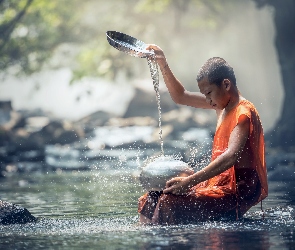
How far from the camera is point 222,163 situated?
6.16m

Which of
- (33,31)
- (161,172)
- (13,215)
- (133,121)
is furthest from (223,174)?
(33,31)

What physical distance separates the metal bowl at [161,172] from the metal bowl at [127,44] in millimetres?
884

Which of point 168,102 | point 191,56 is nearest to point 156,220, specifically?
point 168,102

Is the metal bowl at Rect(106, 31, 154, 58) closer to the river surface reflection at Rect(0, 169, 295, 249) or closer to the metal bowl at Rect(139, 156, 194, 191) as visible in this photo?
the metal bowl at Rect(139, 156, 194, 191)

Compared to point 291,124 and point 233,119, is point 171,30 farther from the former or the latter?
point 233,119

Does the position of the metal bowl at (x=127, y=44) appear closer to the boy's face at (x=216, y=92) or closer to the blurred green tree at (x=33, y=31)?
the boy's face at (x=216, y=92)

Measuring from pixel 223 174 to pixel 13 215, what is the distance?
2165 millimetres

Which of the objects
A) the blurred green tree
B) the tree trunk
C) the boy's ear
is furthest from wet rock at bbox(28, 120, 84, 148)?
the boy's ear

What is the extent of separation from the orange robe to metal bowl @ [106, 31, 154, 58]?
88 centimetres

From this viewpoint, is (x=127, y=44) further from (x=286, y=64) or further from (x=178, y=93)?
(x=286, y=64)

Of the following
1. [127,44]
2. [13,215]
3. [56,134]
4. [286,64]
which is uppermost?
[286,64]

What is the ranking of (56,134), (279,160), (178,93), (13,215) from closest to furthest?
1. (178,93)
2. (13,215)
3. (279,160)
4. (56,134)

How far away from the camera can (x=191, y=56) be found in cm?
3647

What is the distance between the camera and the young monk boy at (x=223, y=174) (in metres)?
6.21
